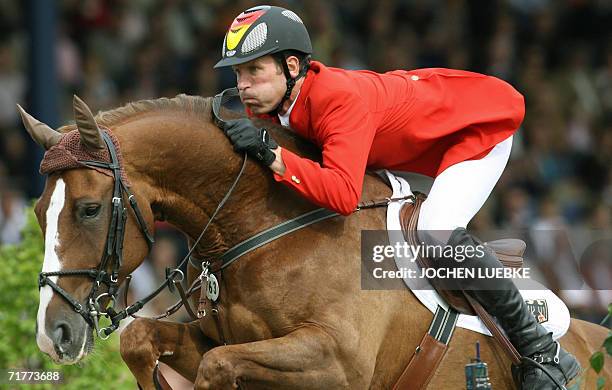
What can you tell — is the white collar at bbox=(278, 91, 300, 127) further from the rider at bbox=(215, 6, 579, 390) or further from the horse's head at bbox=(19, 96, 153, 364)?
the horse's head at bbox=(19, 96, 153, 364)

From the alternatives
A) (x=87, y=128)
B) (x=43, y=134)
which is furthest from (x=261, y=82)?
(x=43, y=134)

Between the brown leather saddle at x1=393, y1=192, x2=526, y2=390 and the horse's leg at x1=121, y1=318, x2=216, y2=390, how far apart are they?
941mm

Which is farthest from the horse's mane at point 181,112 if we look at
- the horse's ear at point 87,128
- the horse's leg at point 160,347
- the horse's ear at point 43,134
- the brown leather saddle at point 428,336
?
the horse's leg at point 160,347

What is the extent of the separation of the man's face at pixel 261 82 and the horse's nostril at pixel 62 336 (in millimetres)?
1300

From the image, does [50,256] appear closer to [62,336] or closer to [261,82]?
[62,336]

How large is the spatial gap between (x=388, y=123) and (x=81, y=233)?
149 centimetres

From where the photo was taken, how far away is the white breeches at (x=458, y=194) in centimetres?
493

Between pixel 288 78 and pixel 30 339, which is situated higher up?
pixel 288 78

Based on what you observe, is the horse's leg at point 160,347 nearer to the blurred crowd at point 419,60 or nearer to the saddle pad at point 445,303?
the saddle pad at point 445,303

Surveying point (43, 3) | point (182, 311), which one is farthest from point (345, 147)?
point (43, 3)

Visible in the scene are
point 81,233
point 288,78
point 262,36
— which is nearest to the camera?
point 81,233

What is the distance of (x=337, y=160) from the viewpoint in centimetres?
463

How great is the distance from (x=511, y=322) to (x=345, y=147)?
3.77 ft

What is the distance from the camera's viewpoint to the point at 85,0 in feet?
37.3
